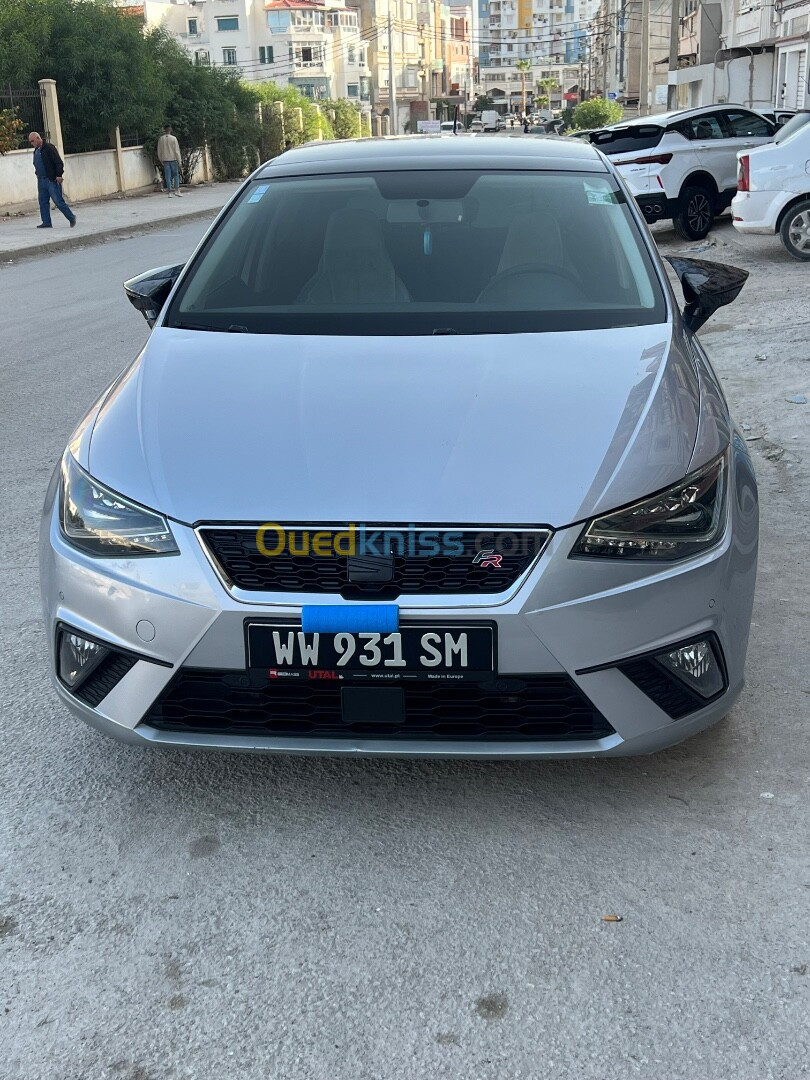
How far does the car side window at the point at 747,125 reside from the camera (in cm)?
1661

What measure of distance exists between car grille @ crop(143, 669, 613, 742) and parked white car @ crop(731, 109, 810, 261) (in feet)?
37.2

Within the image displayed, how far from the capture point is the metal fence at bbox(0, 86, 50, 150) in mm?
27719

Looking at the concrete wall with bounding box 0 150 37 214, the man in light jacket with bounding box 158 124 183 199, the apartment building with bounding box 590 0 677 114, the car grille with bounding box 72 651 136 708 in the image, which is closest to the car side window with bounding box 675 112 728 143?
the car grille with bounding box 72 651 136 708

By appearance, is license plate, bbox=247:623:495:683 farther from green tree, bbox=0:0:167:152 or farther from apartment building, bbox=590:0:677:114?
apartment building, bbox=590:0:677:114

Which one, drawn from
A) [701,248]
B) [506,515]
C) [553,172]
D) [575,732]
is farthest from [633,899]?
[701,248]

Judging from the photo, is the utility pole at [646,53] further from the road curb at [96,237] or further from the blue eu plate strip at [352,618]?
the blue eu plate strip at [352,618]

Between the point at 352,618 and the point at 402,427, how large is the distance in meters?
0.58

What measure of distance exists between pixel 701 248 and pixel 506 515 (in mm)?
13692

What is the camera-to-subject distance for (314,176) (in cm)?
441

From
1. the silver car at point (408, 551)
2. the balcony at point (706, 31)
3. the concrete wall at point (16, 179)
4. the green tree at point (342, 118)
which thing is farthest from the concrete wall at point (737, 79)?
the silver car at point (408, 551)

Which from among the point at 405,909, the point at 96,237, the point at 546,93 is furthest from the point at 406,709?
the point at 546,93

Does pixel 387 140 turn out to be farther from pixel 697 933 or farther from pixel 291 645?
pixel 697 933

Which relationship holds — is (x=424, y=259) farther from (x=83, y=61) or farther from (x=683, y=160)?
(x=83, y=61)

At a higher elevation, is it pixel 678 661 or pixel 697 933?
pixel 678 661
